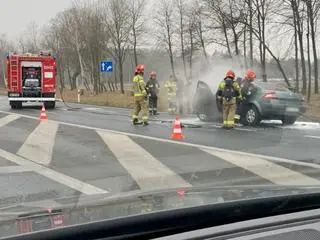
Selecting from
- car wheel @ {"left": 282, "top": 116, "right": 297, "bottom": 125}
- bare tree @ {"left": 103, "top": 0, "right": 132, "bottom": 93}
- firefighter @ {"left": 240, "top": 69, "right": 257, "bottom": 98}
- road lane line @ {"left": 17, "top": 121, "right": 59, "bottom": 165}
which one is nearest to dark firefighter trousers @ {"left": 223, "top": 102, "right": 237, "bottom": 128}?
Result: firefighter @ {"left": 240, "top": 69, "right": 257, "bottom": 98}

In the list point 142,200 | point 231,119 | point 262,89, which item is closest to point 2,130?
point 231,119

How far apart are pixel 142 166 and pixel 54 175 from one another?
152 cm

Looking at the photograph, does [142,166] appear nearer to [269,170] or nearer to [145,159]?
[145,159]

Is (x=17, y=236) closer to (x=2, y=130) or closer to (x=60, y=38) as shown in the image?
(x=2, y=130)

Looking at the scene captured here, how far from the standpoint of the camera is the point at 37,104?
33.7 meters

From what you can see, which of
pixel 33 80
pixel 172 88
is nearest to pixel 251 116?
pixel 172 88

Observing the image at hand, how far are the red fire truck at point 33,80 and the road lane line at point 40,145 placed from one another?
13.2 m

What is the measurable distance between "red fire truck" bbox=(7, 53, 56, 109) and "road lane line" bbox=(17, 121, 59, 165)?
1321 centimetres

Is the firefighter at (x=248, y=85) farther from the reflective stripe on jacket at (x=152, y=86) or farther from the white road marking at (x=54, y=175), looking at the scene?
the white road marking at (x=54, y=175)

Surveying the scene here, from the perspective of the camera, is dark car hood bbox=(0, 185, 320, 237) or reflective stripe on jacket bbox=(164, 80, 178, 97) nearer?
dark car hood bbox=(0, 185, 320, 237)

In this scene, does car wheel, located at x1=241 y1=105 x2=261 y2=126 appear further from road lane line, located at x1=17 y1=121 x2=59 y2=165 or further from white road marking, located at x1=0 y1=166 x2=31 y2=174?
white road marking, located at x1=0 y1=166 x2=31 y2=174

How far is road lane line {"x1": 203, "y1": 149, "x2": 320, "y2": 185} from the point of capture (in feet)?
24.9

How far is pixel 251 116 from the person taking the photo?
1662 centimetres

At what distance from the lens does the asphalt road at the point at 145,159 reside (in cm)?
774
